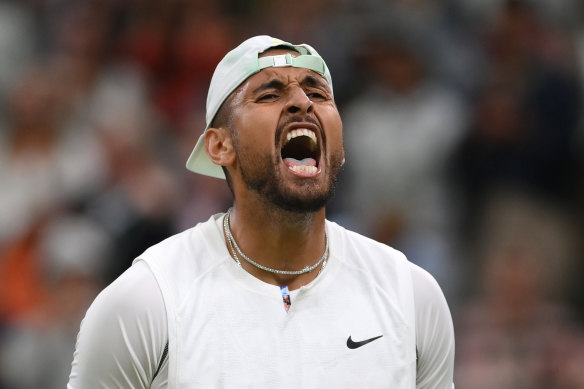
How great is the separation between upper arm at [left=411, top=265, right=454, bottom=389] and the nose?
0.64 m

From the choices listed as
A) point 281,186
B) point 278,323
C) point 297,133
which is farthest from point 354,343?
point 297,133

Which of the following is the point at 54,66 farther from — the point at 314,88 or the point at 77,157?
the point at 314,88

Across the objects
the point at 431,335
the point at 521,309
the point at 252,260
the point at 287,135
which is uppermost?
the point at 287,135

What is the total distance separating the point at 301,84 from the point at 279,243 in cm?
51

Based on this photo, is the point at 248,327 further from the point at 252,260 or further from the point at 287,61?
the point at 287,61

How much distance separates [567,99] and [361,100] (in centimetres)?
135

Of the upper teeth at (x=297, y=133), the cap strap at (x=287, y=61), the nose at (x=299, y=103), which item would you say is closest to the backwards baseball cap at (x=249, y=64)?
the cap strap at (x=287, y=61)

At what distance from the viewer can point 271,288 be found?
323 cm

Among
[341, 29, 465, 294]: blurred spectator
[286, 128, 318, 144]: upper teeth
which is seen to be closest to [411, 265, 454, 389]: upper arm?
[286, 128, 318, 144]: upper teeth

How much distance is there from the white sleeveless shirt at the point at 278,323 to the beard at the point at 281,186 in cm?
24

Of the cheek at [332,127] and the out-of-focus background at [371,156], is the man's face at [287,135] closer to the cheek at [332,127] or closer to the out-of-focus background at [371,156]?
the cheek at [332,127]

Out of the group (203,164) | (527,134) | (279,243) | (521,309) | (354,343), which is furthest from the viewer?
(527,134)

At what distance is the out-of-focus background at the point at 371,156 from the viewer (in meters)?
5.93

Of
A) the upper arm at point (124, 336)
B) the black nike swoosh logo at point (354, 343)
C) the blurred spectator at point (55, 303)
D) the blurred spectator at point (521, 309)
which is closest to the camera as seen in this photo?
the upper arm at point (124, 336)
